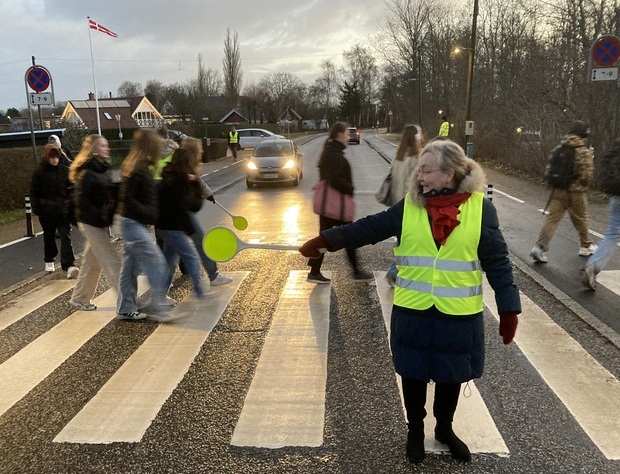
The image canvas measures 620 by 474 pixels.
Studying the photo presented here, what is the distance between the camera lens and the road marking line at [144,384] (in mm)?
3598

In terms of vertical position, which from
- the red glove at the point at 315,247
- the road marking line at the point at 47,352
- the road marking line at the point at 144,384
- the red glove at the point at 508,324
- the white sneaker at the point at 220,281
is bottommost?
the road marking line at the point at 47,352

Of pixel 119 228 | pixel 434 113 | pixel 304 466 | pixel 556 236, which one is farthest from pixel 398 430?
pixel 434 113

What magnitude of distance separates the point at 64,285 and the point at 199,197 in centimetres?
246

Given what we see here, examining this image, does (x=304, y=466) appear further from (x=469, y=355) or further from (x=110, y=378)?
(x=110, y=378)

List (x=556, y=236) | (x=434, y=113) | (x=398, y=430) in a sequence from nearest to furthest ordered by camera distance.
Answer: (x=398, y=430) → (x=556, y=236) → (x=434, y=113)

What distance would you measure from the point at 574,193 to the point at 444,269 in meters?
5.49

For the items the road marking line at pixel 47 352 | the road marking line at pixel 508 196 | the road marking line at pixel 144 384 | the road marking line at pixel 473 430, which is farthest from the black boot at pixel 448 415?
the road marking line at pixel 508 196

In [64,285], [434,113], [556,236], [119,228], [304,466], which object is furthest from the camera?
[434,113]

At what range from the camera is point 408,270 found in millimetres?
2986

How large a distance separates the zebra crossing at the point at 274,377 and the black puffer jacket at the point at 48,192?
1.57 meters

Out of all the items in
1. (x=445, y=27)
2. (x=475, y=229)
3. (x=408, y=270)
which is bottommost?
(x=408, y=270)

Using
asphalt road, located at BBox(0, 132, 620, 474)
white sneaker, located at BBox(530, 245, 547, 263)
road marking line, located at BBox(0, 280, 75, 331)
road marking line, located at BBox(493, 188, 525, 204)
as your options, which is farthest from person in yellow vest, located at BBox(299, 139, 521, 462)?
road marking line, located at BBox(493, 188, 525, 204)

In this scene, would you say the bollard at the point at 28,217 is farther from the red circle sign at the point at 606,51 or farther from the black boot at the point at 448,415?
the red circle sign at the point at 606,51

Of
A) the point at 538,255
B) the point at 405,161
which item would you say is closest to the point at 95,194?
the point at 405,161
